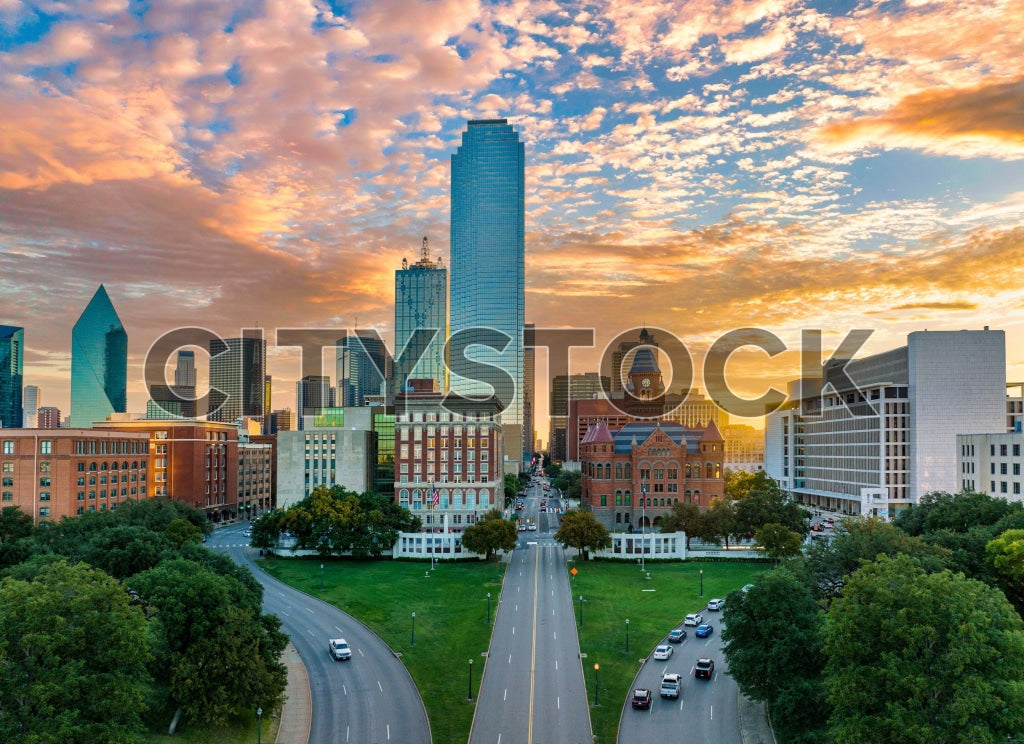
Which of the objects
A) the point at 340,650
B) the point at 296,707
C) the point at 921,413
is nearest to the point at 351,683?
the point at 296,707

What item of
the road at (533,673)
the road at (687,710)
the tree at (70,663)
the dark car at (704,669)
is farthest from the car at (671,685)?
the tree at (70,663)

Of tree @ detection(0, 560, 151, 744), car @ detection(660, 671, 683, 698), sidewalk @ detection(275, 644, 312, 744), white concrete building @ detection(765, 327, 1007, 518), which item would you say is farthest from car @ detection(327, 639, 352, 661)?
white concrete building @ detection(765, 327, 1007, 518)

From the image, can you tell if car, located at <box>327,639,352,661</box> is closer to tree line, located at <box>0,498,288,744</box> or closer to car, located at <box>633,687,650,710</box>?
tree line, located at <box>0,498,288,744</box>

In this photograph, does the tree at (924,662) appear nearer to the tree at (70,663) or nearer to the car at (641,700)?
the car at (641,700)

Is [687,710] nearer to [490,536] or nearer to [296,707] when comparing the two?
[296,707]

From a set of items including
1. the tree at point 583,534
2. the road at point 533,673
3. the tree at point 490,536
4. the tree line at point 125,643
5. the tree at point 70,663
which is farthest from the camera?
the tree at point 583,534

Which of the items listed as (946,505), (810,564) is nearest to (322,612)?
(810,564)
